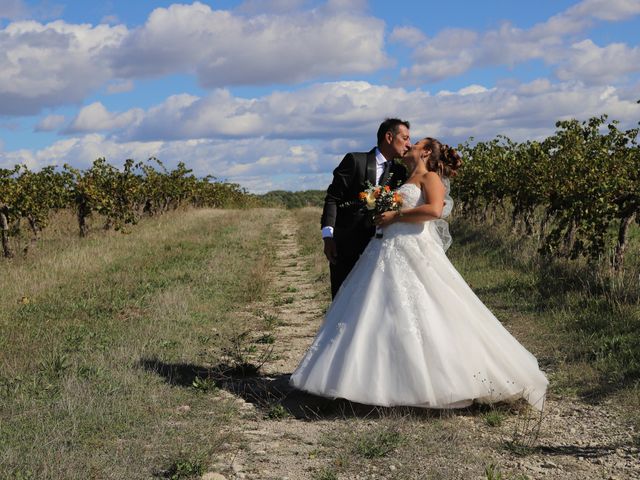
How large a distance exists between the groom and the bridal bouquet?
32 cm

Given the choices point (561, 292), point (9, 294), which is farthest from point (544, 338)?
point (9, 294)

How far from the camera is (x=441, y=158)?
19.9 ft

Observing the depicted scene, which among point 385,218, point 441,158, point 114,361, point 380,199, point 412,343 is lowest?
point 114,361

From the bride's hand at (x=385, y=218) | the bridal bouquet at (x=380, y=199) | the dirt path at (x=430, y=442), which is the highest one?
the bridal bouquet at (x=380, y=199)

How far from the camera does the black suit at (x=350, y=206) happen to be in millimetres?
6441

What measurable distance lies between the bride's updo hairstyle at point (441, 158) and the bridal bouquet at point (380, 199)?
0.41 m

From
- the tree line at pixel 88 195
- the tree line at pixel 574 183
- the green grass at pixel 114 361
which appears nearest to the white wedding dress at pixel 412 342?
the green grass at pixel 114 361

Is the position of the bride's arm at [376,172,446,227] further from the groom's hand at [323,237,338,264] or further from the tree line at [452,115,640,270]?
the tree line at [452,115,640,270]

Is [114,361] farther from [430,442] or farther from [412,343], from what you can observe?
[430,442]

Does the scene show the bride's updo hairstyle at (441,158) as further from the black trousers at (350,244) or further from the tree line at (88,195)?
the tree line at (88,195)

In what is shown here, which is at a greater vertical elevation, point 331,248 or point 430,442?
point 331,248

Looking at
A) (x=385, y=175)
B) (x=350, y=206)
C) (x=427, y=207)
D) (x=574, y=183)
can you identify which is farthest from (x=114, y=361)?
(x=574, y=183)

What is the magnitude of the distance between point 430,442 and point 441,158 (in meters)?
2.40

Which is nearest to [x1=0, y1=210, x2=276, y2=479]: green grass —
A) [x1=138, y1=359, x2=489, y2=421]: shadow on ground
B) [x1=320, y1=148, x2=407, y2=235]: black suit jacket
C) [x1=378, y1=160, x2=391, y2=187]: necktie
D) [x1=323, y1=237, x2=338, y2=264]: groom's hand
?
[x1=138, y1=359, x2=489, y2=421]: shadow on ground
